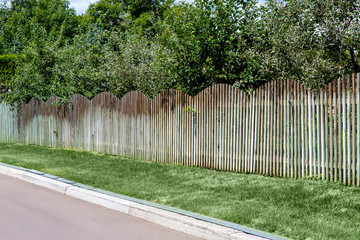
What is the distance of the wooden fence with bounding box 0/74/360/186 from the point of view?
25.2ft

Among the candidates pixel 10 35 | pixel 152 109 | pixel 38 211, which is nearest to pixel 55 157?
pixel 152 109

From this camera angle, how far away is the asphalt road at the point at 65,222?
213 inches

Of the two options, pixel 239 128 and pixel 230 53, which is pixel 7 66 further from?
pixel 239 128

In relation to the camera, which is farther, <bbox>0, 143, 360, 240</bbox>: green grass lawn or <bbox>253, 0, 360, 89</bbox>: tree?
<bbox>253, 0, 360, 89</bbox>: tree

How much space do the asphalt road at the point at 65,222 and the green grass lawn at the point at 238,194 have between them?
31.5 inches

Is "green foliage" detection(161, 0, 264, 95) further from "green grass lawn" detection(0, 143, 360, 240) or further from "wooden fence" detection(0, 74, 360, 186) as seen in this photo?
"green grass lawn" detection(0, 143, 360, 240)

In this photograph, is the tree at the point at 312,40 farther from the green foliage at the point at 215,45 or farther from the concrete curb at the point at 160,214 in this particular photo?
the concrete curb at the point at 160,214

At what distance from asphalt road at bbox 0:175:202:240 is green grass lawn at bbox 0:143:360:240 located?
2.62 feet

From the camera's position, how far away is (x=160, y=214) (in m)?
5.93

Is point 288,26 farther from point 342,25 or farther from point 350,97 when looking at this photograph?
point 350,97

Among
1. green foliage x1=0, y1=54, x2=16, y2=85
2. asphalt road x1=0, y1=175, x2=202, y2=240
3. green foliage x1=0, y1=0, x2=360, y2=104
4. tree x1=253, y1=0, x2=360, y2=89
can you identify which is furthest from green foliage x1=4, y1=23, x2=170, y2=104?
asphalt road x1=0, y1=175, x2=202, y2=240

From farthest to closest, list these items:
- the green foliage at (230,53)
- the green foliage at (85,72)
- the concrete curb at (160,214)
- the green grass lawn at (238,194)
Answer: the green foliage at (85,72)
the green foliage at (230,53)
the green grass lawn at (238,194)
the concrete curb at (160,214)

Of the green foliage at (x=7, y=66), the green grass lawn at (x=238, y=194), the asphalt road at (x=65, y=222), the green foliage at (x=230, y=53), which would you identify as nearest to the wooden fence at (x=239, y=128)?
the green grass lawn at (x=238, y=194)

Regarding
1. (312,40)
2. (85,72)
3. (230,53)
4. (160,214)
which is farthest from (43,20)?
(160,214)
